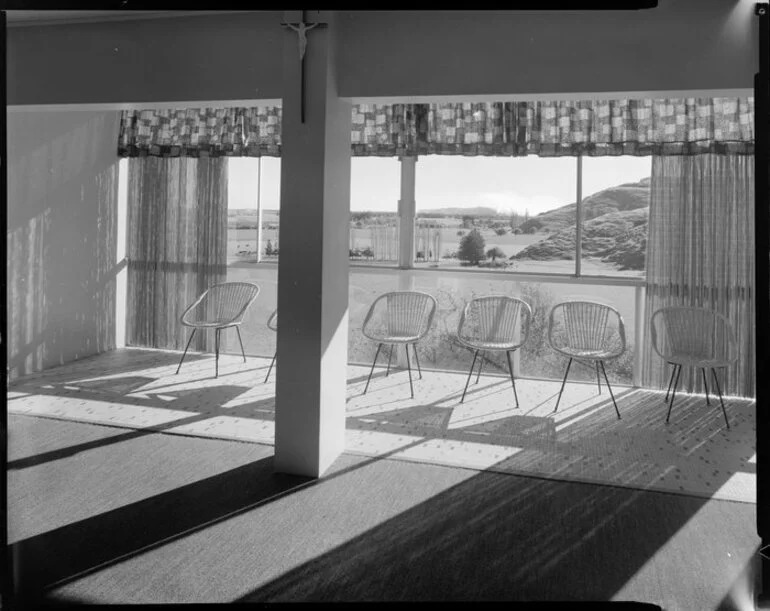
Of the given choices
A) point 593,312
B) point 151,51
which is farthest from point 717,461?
point 151,51

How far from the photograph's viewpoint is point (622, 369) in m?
4.77

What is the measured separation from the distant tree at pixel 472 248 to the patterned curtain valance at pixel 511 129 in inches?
29.1

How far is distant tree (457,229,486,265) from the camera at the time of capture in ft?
16.6

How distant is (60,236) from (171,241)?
87cm

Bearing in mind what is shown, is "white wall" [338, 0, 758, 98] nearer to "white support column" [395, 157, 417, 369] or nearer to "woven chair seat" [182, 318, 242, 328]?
"white support column" [395, 157, 417, 369]

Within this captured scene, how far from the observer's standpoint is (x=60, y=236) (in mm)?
4918

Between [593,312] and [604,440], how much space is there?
1.27m

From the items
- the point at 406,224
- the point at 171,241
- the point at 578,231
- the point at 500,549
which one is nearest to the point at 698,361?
the point at 578,231

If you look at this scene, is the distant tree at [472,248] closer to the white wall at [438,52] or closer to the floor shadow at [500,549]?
the white wall at [438,52]

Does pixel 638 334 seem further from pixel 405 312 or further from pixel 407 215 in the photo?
pixel 407 215

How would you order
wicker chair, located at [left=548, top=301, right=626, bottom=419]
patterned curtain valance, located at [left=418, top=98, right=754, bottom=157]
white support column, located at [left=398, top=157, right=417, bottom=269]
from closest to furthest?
patterned curtain valance, located at [left=418, top=98, right=754, bottom=157]
wicker chair, located at [left=548, top=301, right=626, bottom=419]
white support column, located at [left=398, top=157, right=417, bottom=269]

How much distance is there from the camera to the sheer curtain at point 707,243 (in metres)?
4.30

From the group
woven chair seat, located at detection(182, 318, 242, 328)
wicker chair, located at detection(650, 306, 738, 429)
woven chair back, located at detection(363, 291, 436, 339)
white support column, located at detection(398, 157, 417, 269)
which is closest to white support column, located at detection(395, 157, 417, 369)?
white support column, located at detection(398, 157, 417, 269)

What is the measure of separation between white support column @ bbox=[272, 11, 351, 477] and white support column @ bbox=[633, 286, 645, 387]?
2627 millimetres
